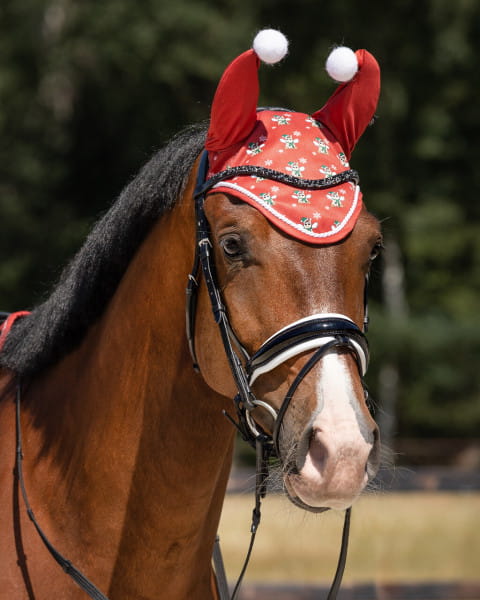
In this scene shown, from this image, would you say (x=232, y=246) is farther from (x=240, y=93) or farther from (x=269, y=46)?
(x=269, y=46)

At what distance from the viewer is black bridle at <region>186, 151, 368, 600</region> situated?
2234mm

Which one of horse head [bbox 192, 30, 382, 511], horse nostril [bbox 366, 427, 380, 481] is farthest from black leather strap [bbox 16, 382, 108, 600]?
horse nostril [bbox 366, 427, 380, 481]

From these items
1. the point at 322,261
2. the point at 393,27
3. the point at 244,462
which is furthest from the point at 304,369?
the point at 393,27

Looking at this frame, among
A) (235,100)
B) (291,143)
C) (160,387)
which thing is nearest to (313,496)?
(160,387)

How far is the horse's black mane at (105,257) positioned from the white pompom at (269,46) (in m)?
0.43

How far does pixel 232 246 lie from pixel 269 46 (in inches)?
24.1

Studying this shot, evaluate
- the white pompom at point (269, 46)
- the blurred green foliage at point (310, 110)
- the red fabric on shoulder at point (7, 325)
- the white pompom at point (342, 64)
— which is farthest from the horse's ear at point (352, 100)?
the blurred green foliage at point (310, 110)

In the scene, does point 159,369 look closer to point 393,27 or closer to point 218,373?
point 218,373

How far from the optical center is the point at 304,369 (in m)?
2.22

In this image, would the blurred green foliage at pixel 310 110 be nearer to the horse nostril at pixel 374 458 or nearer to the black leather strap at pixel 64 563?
the black leather strap at pixel 64 563

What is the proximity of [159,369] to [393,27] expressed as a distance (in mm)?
18366

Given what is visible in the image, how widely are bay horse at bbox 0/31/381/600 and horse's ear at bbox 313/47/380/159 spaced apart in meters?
0.35

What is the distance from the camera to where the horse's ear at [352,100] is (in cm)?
269

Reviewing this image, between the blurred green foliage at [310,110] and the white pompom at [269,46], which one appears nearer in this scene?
the white pompom at [269,46]
